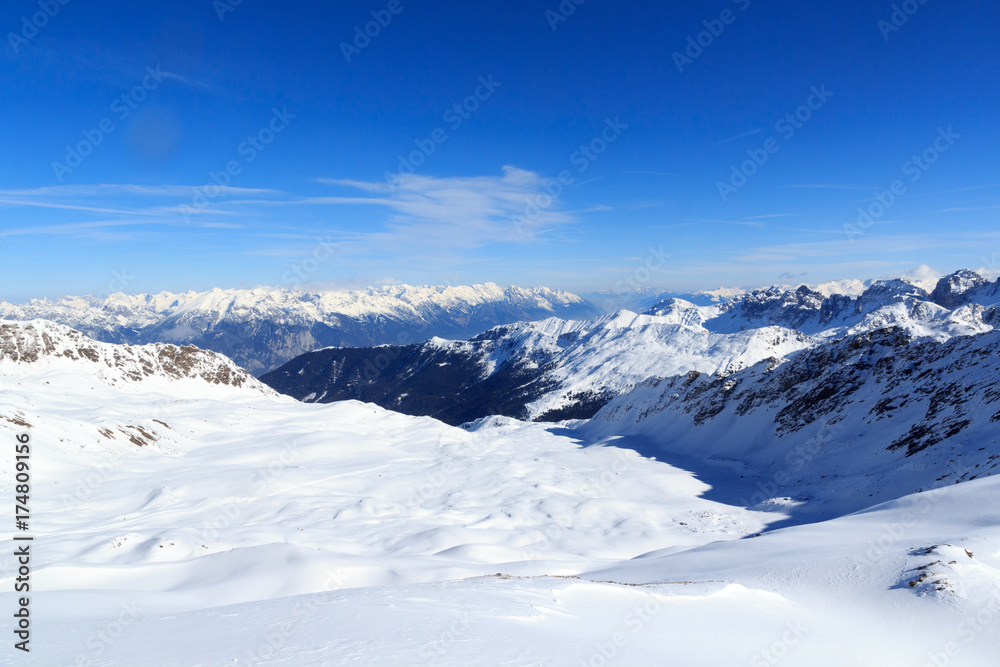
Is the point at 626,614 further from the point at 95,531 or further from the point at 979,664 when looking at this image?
the point at 95,531

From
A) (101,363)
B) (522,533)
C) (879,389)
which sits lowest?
(522,533)

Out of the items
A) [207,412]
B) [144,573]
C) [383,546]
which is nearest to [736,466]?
[383,546]

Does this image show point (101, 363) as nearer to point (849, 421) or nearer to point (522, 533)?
point (522, 533)

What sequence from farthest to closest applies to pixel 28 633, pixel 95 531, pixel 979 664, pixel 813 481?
1. pixel 813 481
2. pixel 95 531
3. pixel 979 664
4. pixel 28 633

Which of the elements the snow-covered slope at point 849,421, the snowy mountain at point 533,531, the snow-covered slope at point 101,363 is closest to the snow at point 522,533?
the snowy mountain at point 533,531

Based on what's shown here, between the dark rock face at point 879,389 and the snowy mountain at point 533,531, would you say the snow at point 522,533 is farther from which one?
the dark rock face at point 879,389

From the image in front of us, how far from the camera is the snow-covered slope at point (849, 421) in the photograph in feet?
89.9

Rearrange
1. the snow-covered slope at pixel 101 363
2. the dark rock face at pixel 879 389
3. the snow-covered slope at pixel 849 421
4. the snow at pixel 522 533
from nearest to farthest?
the snow at pixel 522 533
the snow-covered slope at pixel 849 421
the dark rock face at pixel 879 389
the snow-covered slope at pixel 101 363

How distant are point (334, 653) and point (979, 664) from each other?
11.5 m

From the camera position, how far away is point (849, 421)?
127 ft

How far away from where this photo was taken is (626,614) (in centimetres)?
935

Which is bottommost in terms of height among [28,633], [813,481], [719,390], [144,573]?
[813,481]

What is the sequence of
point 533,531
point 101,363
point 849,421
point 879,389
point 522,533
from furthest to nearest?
1. point 101,363
2. point 879,389
3. point 849,421
4. point 533,531
5. point 522,533

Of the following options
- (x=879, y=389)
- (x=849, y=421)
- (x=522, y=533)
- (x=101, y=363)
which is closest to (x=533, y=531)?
(x=522, y=533)
